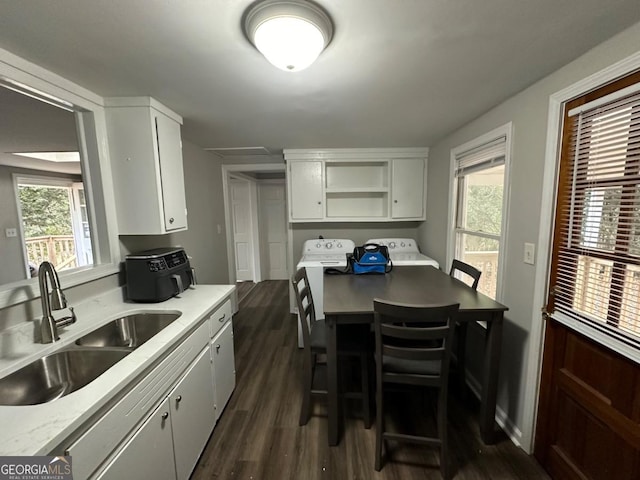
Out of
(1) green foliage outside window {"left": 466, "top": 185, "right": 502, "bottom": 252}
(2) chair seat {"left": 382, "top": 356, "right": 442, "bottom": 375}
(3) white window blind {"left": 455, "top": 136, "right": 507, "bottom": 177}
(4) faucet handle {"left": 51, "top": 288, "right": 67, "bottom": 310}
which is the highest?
(3) white window blind {"left": 455, "top": 136, "right": 507, "bottom": 177}

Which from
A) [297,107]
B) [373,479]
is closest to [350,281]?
[373,479]

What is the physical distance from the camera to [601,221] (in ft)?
3.88

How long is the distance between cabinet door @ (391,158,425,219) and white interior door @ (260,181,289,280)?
2.46 meters

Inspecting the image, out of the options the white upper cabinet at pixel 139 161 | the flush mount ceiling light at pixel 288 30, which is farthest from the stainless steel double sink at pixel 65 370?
the flush mount ceiling light at pixel 288 30

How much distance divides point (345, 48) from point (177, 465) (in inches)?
84.9

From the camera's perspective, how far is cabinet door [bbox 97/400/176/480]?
95cm

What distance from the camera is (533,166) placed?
1.52 meters

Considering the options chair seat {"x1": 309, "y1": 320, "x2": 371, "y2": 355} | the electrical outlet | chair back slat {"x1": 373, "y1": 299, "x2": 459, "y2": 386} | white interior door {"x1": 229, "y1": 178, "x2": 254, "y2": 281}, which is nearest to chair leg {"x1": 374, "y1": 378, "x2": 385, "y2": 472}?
chair back slat {"x1": 373, "y1": 299, "x2": 459, "y2": 386}

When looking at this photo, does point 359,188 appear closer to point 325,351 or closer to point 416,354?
point 325,351

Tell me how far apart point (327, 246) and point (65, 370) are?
2556 mm

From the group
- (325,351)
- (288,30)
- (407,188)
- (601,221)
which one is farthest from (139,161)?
(407,188)

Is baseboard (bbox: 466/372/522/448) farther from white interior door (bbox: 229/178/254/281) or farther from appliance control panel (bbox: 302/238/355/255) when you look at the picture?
white interior door (bbox: 229/178/254/281)

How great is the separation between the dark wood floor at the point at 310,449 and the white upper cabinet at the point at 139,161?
146 centimetres

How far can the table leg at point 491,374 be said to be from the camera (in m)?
1.50
